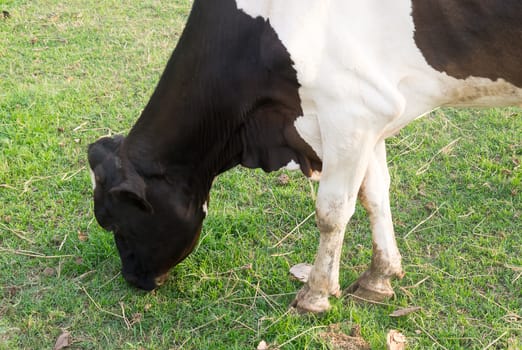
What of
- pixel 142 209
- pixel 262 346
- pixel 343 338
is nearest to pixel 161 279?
pixel 142 209

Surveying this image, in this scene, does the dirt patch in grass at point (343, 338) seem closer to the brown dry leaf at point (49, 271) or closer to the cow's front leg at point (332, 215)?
the cow's front leg at point (332, 215)

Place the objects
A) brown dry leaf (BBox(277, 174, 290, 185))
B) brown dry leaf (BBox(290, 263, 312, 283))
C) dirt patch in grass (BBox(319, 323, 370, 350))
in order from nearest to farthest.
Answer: dirt patch in grass (BBox(319, 323, 370, 350)) < brown dry leaf (BBox(290, 263, 312, 283)) < brown dry leaf (BBox(277, 174, 290, 185))

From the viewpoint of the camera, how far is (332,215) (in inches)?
130

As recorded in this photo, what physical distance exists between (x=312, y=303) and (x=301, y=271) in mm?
354

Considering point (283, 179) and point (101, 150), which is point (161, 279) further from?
point (283, 179)

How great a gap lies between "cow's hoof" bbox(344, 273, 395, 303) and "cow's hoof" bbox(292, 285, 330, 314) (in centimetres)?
21

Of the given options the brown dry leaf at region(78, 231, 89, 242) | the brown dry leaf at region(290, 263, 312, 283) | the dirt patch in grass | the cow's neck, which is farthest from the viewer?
the brown dry leaf at region(78, 231, 89, 242)

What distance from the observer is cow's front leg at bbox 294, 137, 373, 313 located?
10.2 feet

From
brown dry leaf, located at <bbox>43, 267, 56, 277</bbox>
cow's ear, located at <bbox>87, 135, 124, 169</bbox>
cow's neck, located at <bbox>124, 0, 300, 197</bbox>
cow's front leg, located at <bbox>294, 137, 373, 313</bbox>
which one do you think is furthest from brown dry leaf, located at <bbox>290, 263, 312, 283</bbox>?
brown dry leaf, located at <bbox>43, 267, 56, 277</bbox>

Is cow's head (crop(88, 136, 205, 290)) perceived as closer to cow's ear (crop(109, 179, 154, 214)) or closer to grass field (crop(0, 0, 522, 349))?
cow's ear (crop(109, 179, 154, 214))

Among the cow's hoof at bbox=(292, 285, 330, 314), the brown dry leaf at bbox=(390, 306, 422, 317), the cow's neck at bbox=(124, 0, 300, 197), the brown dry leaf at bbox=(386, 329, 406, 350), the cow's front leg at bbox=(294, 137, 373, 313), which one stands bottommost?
the brown dry leaf at bbox=(390, 306, 422, 317)

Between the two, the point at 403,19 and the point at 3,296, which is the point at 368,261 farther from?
the point at 3,296

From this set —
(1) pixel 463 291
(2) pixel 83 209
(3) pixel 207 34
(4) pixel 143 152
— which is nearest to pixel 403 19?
(3) pixel 207 34

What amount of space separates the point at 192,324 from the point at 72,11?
4.57 meters
